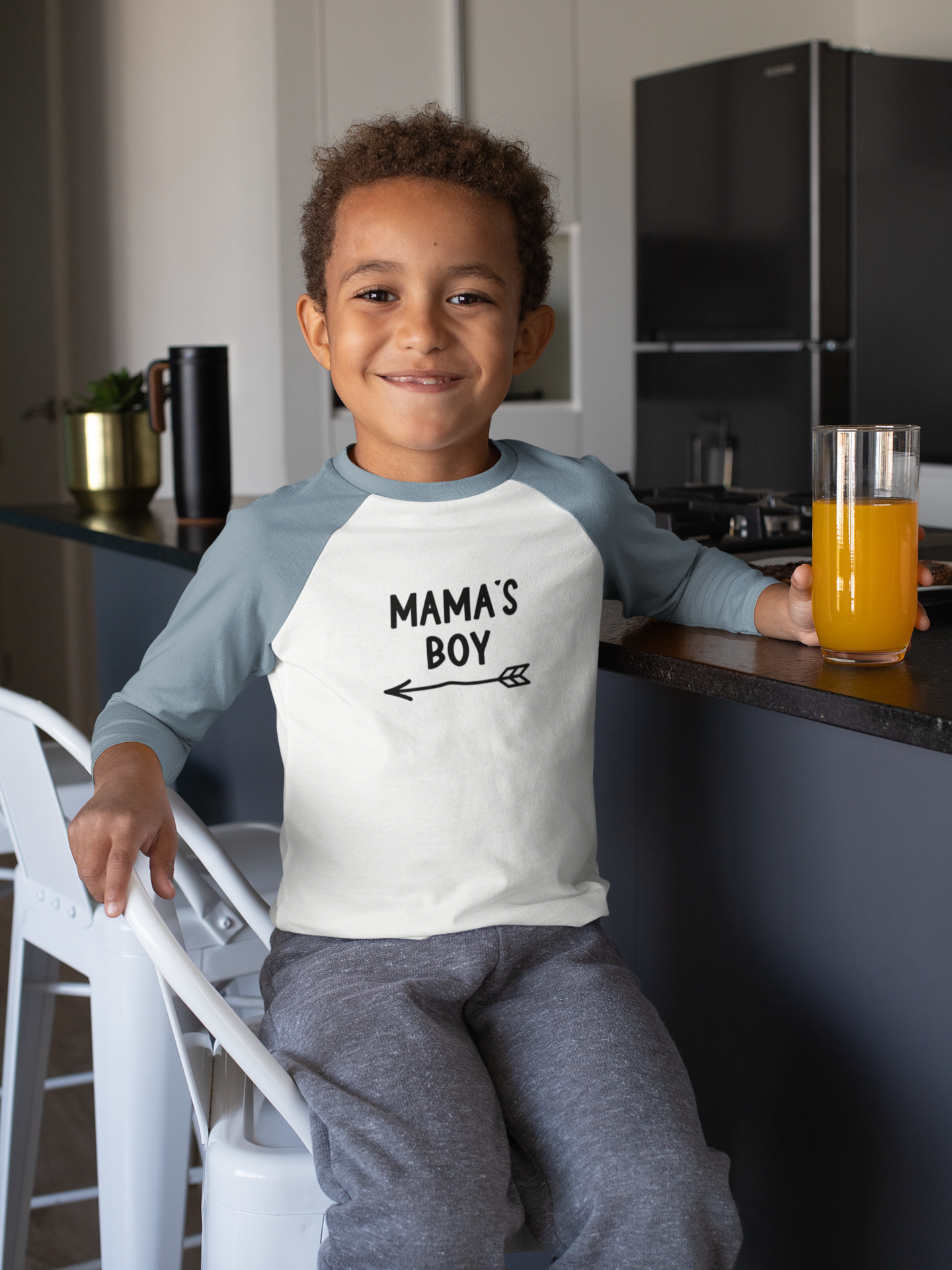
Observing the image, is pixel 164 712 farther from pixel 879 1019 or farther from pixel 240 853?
pixel 879 1019

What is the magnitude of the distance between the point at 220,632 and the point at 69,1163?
123 centimetres

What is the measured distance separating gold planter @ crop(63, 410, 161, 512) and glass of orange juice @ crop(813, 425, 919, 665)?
1374 millimetres

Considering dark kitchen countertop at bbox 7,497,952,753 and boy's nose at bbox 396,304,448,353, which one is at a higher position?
boy's nose at bbox 396,304,448,353

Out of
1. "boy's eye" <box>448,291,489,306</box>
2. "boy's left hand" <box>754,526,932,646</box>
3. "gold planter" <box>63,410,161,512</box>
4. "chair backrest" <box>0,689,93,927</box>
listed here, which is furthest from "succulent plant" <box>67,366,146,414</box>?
"boy's left hand" <box>754,526,932,646</box>

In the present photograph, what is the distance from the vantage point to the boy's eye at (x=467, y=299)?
1.01 meters

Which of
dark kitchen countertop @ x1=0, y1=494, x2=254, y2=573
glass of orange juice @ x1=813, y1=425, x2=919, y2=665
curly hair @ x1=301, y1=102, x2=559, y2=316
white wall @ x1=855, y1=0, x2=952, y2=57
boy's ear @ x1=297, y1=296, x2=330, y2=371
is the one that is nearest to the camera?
glass of orange juice @ x1=813, y1=425, x2=919, y2=665

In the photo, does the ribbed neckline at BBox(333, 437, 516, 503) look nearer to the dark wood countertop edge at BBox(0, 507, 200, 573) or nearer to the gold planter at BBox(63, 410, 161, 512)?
the dark wood countertop edge at BBox(0, 507, 200, 573)

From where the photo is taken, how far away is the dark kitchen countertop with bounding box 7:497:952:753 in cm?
82

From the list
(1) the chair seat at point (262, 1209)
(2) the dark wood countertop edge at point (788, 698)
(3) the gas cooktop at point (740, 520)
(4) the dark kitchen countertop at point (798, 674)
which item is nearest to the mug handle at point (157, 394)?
(3) the gas cooktop at point (740, 520)

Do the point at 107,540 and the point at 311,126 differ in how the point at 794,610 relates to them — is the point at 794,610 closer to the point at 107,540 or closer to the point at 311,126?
the point at 107,540

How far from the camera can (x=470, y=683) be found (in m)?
0.98

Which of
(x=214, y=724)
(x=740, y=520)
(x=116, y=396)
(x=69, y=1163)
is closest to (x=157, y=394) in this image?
(x=116, y=396)

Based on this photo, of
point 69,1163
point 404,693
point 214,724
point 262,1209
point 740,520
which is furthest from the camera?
point 69,1163

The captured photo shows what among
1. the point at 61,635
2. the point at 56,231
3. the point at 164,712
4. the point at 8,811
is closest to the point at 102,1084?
the point at 8,811
